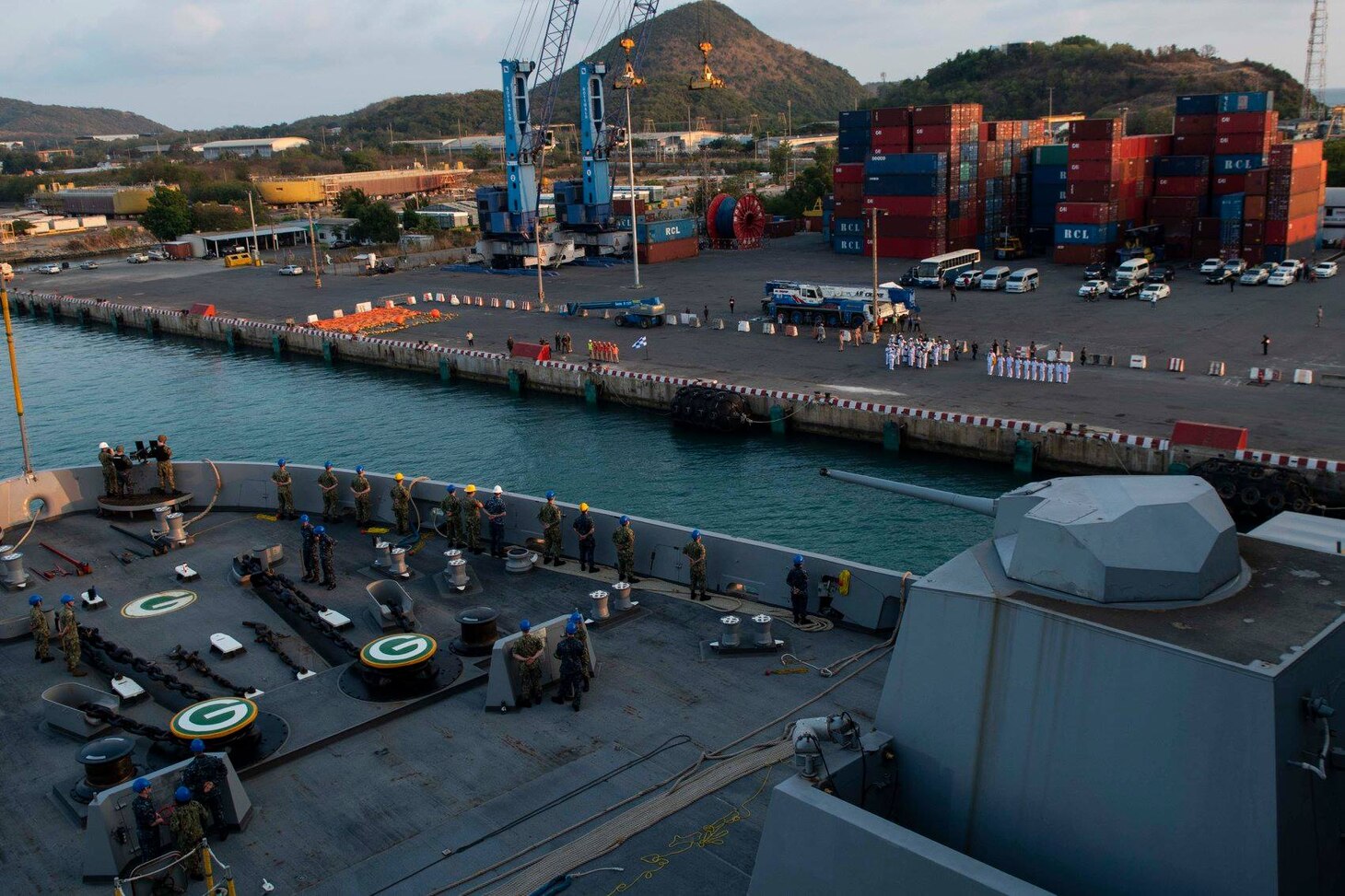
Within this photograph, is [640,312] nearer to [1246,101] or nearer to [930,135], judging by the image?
[930,135]

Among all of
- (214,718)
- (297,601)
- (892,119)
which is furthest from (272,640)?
(892,119)

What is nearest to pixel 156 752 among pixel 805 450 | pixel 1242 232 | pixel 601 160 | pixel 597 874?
pixel 597 874

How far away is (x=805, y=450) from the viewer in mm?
38625

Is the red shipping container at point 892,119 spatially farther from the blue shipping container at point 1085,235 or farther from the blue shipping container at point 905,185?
the blue shipping container at point 1085,235

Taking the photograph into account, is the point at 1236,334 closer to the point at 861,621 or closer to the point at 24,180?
the point at 861,621

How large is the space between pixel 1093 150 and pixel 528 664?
226ft

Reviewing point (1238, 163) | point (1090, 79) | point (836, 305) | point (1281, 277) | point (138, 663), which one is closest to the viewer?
point (138, 663)

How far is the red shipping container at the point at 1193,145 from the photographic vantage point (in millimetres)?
75125

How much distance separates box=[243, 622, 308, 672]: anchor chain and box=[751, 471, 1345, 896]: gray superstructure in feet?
26.2

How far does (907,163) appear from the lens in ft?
251

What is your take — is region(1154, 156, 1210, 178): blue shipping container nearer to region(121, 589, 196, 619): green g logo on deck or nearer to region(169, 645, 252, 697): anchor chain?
region(121, 589, 196, 619): green g logo on deck

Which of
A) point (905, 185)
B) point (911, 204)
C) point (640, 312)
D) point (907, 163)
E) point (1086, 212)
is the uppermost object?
point (907, 163)

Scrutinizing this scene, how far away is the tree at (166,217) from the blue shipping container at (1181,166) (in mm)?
86948

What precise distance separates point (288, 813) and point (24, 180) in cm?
20504
